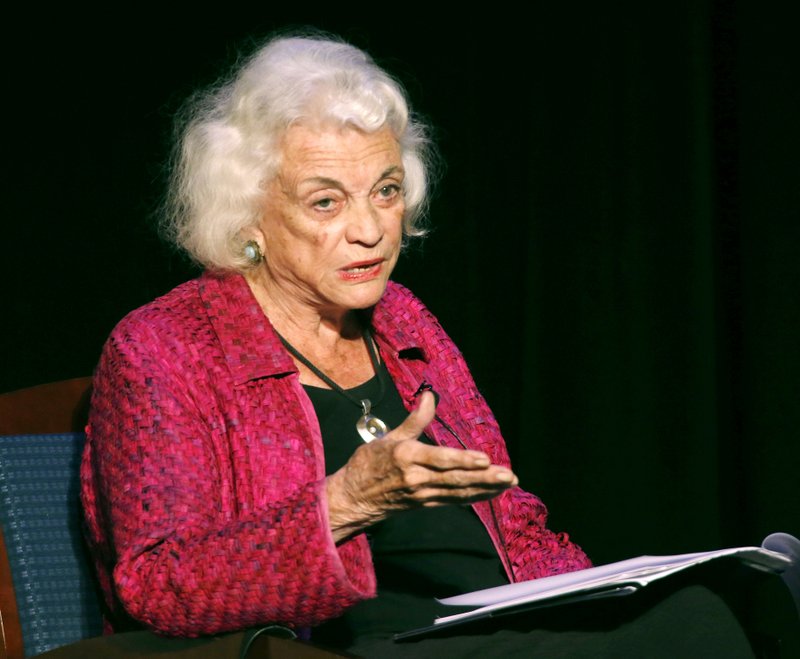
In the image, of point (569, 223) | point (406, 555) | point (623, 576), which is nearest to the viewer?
point (623, 576)

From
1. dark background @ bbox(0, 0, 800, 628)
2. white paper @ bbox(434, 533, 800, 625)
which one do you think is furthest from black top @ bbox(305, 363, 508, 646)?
dark background @ bbox(0, 0, 800, 628)

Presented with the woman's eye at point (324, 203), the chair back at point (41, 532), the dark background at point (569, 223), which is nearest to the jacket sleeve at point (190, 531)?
the chair back at point (41, 532)

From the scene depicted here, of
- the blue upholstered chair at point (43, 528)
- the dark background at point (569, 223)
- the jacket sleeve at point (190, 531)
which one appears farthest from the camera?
the dark background at point (569, 223)

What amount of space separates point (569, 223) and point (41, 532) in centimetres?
157

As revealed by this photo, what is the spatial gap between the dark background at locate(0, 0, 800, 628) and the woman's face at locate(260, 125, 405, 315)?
74 cm

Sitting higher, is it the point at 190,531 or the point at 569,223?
the point at 569,223

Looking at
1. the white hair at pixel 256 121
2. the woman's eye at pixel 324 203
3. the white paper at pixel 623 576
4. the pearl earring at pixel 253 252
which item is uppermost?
the white hair at pixel 256 121

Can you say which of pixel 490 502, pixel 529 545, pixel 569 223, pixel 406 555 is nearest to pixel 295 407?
pixel 406 555

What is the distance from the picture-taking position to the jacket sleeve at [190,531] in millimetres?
1428

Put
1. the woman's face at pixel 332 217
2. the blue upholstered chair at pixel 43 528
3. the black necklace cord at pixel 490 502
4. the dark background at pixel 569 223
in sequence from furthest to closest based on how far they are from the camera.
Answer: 1. the dark background at pixel 569 223
2. the black necklace cord at pixel 490 502
3. the woman's face at pixel 332 217
4. the blue upholstered chair at pixel 43 528

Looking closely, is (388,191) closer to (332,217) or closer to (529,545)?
(332,217)

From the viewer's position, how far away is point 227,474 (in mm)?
1677

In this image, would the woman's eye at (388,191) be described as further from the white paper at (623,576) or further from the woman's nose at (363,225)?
the white paper at (623,576)

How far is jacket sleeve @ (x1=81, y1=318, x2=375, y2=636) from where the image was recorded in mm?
1428
